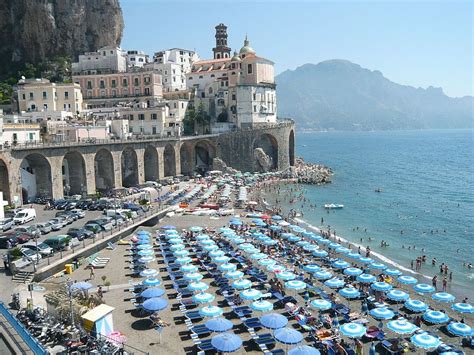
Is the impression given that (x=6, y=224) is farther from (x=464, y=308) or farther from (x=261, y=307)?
(x=464, y=308)

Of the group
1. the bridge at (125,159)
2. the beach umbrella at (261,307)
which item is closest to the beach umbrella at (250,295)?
the beach umbrella at (261,307)

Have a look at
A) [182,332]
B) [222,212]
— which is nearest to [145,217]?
[222,212]

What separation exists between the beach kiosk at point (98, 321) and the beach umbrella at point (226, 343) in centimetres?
577

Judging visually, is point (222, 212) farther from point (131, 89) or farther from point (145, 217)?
point (131, 89)

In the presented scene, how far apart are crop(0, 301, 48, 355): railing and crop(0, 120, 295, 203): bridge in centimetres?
3412

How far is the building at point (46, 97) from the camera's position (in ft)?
256

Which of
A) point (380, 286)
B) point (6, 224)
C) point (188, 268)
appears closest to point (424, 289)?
point (380, 286)

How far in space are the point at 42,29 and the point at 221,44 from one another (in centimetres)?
4697

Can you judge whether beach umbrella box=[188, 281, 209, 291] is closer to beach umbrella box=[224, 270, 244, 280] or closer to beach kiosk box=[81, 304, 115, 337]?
beach umbrella box=[224, 270, 244, 280]

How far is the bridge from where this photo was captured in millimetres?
56344

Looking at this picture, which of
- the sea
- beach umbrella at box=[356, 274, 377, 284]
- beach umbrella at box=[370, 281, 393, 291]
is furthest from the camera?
the sea

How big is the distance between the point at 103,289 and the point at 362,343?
17414mm

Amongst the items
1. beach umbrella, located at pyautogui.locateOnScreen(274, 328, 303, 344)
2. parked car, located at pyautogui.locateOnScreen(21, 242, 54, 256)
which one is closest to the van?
parked car, located at pyautogui.locateOnScreen(21, 242, 54, 256)

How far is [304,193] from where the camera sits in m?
78.3
